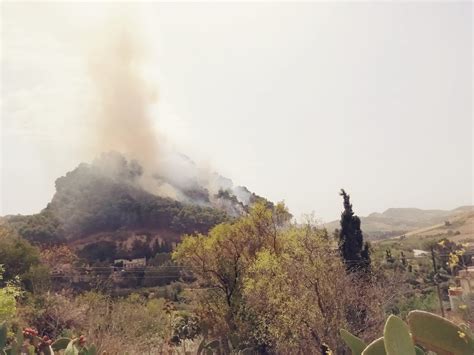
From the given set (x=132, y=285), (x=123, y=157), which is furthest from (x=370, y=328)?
(x=123, y=157)

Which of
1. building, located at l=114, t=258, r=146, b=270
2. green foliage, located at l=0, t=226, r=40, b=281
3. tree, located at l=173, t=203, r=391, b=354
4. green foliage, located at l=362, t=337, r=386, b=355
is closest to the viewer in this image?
green foliage, located at l=362, t=337, r=386, b=355

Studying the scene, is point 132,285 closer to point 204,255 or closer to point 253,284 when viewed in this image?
point 204,255

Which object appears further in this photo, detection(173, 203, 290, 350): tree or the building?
the building

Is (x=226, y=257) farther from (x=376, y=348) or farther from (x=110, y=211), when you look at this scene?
(x=110, y=211)

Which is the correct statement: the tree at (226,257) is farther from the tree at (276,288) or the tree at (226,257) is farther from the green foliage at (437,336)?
the green foliage at (437,336)

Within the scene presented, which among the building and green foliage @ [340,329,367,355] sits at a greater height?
the building

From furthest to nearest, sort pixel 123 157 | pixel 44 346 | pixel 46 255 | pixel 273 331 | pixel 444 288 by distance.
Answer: pixel 123 157 < pixel 46 255 < pixel 444 288 < pixel 273 331 < pixel 44 346

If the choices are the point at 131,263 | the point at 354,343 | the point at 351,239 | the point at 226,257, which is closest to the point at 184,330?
the point at 226,257

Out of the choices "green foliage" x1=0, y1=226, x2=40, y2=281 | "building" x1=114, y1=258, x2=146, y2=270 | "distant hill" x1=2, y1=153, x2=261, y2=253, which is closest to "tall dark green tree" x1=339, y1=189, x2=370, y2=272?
"green foliage" x1=0, y1=226, x2=40, y2=281

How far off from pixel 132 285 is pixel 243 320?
3031 cm

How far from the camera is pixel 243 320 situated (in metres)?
19.5

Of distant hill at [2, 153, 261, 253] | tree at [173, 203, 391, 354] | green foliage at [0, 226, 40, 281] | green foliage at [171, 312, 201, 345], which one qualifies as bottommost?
green foliage at [171, 312, 201, 345]

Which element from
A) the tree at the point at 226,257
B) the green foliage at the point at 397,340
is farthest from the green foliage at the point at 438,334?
the tree at the point at 226,257

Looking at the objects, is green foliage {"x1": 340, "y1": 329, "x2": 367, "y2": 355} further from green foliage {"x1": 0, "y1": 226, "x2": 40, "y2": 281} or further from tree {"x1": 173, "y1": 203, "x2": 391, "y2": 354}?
green foliage {"x1": 0, "y1": 226, "x2": 40, "y2": 281}
